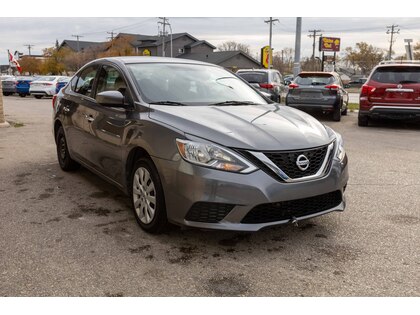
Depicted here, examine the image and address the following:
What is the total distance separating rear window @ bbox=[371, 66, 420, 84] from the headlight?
28.5ft

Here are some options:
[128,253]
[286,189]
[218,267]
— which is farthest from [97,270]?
[286,189]

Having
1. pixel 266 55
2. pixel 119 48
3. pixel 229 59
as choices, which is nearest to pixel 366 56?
pixel 229 59

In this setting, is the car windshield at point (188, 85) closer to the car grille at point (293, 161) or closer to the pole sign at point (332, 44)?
the car grille at point (293, 161)

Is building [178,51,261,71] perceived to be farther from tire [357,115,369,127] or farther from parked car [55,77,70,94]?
tire [357,115,369,127]

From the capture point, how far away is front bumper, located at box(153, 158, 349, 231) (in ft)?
10.9

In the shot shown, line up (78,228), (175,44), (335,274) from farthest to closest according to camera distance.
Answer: (175,44) → (78,228) → (335,274)

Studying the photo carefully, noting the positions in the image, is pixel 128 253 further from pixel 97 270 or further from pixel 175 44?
pixel 175 44

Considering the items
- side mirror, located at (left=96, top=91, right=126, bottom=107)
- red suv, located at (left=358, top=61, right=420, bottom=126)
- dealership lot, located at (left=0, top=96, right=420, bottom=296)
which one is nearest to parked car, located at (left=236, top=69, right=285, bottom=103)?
red suv, located at (left=358, top=61, right=420, bottom=126)

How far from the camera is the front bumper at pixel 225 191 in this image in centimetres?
Result: 331

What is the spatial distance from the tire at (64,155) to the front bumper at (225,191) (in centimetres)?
299

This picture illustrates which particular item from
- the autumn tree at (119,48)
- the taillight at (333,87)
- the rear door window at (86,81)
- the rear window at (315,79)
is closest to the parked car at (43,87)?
the rear window at (315,79)

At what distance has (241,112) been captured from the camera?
417 cm

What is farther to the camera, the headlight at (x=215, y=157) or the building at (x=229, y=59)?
the building at (x=229, y=59)
